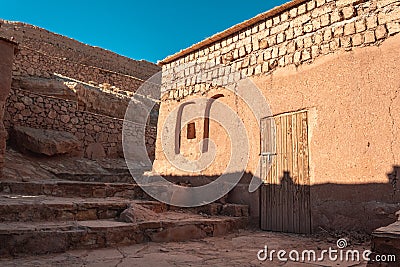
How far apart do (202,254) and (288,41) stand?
3.98 meters

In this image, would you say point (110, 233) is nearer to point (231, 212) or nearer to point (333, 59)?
point (231, 212)

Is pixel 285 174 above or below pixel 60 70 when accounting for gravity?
below

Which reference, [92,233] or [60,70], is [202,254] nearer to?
[92,233]

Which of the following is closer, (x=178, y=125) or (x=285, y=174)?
(x=285, y=174)

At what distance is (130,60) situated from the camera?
2103 cm

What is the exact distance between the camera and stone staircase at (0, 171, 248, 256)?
342cm

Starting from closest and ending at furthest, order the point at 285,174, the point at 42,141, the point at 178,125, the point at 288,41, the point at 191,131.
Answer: the point at 285,174, the point at 288,41, the point at 191,131, the point at 178,125, the point at 42,141

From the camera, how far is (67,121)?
10180mm

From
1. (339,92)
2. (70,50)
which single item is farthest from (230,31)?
(70,50)

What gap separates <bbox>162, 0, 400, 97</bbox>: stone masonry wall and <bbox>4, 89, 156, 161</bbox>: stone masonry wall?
13.6 ft

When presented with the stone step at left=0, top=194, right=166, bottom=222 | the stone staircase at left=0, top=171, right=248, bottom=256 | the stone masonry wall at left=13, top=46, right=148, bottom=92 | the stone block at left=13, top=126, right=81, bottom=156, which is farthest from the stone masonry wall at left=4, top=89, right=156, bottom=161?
the stone step at left=0, top=194, right=166, bottom=222
